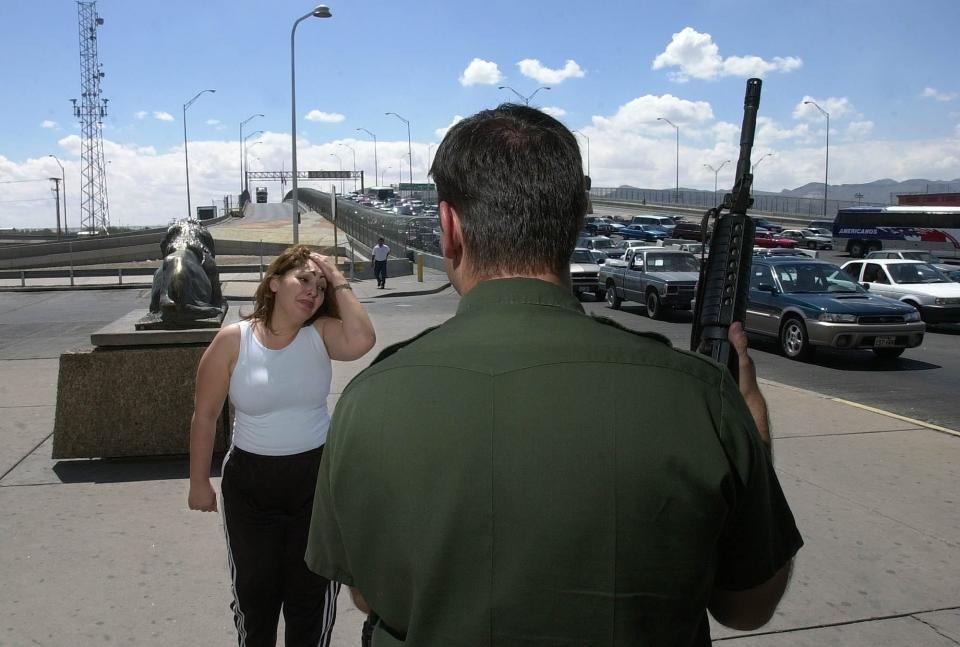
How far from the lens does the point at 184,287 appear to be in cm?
636

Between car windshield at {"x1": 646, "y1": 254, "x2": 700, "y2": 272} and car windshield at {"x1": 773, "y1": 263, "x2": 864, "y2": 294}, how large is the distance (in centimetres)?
550

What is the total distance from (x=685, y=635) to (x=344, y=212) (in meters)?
53.7

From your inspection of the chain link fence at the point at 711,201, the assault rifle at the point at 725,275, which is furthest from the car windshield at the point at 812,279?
the chain link fence at the point at 711,201

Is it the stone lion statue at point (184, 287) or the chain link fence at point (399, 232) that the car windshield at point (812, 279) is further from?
the chain link fence at point (399, 232)

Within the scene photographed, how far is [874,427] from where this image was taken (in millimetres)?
8055

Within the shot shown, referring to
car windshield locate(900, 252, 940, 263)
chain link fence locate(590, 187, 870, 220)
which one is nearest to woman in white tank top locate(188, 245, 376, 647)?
car windshield locate(900, 252, 940, 263)

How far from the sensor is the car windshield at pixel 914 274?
1864cm

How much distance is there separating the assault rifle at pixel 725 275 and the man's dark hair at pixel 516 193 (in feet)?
2.58

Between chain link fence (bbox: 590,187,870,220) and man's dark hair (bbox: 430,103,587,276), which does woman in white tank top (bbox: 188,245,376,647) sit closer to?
man's dark hair (bbox: 430,103,587,276)

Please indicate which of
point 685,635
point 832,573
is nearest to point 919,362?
point 832,573

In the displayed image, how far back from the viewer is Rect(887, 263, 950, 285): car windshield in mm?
18641

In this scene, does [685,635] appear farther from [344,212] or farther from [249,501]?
[344,212]

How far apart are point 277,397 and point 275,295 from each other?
0.42 m

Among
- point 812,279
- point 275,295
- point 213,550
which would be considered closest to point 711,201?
point 812,279
